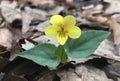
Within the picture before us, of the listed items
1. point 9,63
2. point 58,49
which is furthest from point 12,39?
point 58,49

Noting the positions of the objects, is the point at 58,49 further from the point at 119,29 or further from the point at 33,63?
the point at 119,29

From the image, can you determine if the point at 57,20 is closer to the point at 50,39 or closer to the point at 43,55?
the point at 43,55

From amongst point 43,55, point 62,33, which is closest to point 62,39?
point 62,33

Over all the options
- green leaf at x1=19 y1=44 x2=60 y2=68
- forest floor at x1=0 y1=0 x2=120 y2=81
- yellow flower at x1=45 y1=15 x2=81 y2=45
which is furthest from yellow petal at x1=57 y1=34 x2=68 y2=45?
forest floor at x1=0 y1=0 x2=120 y2=81

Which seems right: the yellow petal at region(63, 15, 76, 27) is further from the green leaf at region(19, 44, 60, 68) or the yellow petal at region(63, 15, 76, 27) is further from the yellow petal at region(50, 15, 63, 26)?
the green leaf at region(19, 44, 60, 68)

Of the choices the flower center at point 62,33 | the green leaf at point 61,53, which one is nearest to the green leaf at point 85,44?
the green leaf at point 61,53

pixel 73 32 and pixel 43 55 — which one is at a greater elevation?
pixel 73 32

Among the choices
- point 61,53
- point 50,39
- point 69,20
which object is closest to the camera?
point 69,20
